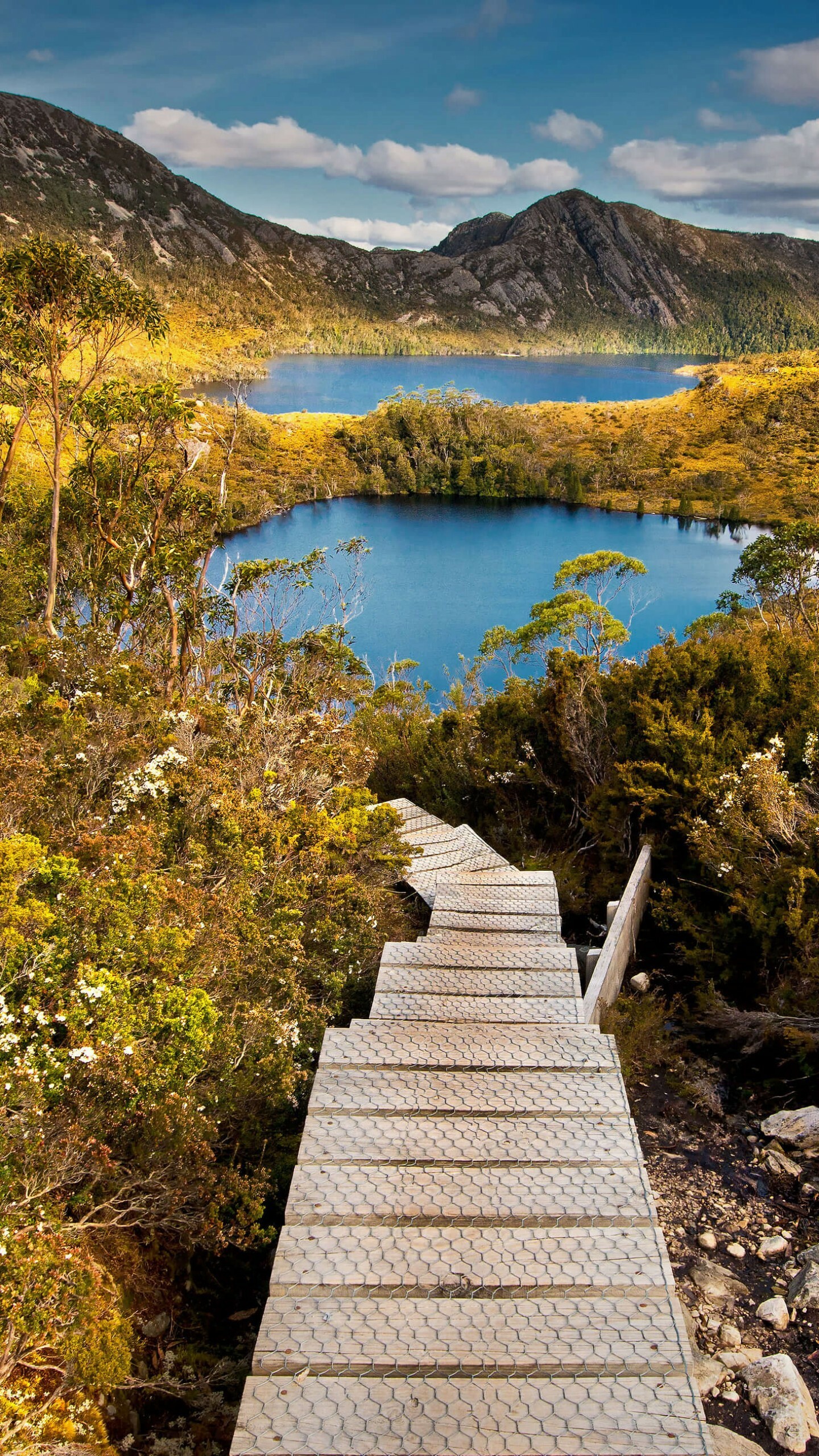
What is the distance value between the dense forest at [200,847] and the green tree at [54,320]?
61 mm

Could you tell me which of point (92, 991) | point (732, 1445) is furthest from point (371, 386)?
point (732, 1445)

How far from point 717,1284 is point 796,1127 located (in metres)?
1.72

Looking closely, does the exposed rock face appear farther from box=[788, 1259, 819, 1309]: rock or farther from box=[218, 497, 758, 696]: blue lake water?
box=[218, 497, 758, 696]: blue lake water

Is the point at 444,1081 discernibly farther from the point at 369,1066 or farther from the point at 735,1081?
the point at 735,1081


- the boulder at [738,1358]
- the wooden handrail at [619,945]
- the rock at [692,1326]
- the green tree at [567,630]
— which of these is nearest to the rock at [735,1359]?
the boulder at [738,1358]

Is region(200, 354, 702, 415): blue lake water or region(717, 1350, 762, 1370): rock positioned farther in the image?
region(200, 354, 702, 415): blue lake water

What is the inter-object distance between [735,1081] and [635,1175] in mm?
3329

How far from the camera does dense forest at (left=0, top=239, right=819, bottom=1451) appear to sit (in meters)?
4.45

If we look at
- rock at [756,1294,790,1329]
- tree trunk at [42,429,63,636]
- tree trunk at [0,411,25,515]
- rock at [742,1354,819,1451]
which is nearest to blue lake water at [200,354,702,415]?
tree trunk at [0,411,25,515]

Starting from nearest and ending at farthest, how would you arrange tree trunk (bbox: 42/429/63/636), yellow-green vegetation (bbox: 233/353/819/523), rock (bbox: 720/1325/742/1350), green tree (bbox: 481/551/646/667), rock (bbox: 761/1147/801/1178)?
rock (bbox: 720/1325/742/1350)
rock (bbox: 761/1147/801/1178)
tree trunk (bbox: 42/429/63/636)
green tree (bbox: 481/551/646/667)
yellow-green vegetation (bbox: 233/353/819/523)

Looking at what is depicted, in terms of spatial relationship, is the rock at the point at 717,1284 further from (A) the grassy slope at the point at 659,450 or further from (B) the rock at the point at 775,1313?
(A) the grassy slope at the point at 659,450

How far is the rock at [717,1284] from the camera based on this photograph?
525 centimetres

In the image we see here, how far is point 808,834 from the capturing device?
797cm

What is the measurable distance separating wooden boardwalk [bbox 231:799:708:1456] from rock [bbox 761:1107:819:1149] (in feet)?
5.72
